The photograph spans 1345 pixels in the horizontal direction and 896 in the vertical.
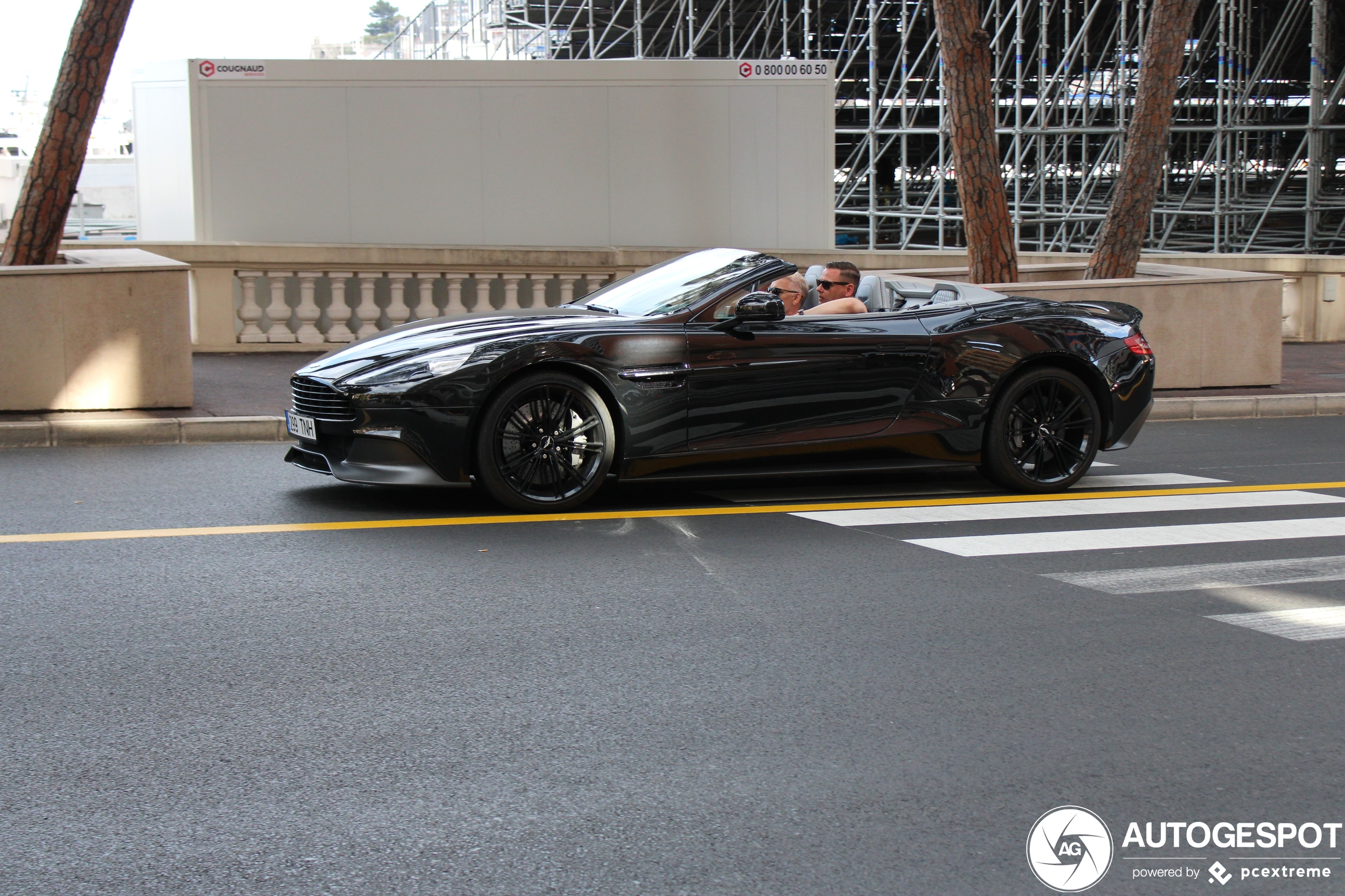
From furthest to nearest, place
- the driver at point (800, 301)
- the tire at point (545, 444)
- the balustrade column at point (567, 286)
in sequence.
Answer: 1. the balustrade column at point (567, 286)
2. the driver at point (800, 301)
3. the tire at point (545, 444)

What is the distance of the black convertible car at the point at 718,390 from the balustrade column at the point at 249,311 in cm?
700

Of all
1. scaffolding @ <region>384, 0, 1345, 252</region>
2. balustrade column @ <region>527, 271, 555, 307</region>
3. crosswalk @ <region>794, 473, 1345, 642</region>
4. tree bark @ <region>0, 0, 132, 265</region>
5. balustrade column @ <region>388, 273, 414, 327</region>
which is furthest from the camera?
scaffolding @ <region>384, 0, 1345, 252</region>

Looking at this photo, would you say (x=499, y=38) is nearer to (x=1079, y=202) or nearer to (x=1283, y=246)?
(x=1079, y=202)

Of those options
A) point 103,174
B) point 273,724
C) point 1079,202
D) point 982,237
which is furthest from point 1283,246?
point 103,174

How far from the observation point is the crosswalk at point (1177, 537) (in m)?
5.86

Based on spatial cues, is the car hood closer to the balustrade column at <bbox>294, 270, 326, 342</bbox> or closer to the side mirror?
the side mirror

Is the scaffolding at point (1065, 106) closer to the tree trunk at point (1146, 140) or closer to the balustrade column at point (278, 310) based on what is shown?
the tree trunk at point (1146, 140)

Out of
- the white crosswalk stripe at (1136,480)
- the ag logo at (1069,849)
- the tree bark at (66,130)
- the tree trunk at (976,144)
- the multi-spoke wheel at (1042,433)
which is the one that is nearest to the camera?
the ag logo at (1069,849)

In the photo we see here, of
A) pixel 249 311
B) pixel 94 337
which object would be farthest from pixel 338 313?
pixel 94 337

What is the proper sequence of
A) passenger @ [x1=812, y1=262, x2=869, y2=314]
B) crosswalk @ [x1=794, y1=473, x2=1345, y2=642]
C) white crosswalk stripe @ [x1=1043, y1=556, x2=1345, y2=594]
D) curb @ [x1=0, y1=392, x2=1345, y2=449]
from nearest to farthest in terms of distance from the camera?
crosswalk @ [x1=794, y1=473, x2=1345, y2=642] < white crosswalk stripe @ [x1=1043, y1=556, x2=1345, y2=594] < passenger @ [x1=812, y1=262, x2=869, y2=314] < curb @ [x1=0, y1=392, x2=1345, y2=449]

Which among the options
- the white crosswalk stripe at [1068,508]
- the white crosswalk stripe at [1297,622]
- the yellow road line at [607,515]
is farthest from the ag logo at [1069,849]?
the yellow road line at [607,515]

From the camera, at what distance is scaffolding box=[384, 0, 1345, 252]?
27641 millimetres

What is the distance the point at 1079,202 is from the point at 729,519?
2468 cm

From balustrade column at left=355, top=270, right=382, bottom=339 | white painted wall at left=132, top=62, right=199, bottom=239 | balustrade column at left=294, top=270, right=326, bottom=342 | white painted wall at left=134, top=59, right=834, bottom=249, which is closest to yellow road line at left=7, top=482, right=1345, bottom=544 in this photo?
balustrade column at left=294, top=270, right=326, bottom=342
